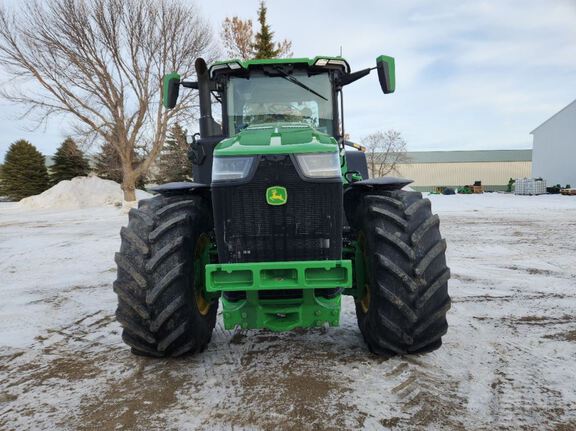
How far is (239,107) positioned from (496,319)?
10.5 ft

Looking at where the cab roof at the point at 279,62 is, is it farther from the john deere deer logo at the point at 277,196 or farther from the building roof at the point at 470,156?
the building roof at the point at 470,156

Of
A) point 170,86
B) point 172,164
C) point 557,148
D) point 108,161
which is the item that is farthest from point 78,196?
point 557,148

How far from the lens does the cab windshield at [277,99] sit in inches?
167

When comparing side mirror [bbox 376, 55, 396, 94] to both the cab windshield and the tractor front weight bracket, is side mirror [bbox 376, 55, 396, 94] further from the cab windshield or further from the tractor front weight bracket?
the tractor front weight bracket

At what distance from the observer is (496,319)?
166 inches

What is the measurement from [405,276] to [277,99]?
2.21 metres

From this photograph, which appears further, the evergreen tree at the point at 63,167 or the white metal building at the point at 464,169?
the white metal building at the point at 464,169

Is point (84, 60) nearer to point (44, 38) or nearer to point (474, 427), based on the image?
point (44, 38)

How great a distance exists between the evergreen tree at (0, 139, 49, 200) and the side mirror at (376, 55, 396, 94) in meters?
37.8

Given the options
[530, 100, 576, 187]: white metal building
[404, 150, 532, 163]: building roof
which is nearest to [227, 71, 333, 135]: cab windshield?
[530, 100, 576, 187]: white metal building

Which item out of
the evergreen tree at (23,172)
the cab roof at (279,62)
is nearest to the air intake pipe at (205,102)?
the cab roof at (279,62)

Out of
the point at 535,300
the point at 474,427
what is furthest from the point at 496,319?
the point at 474,427

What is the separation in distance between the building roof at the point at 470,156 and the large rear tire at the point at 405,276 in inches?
2546

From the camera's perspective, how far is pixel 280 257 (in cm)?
305
